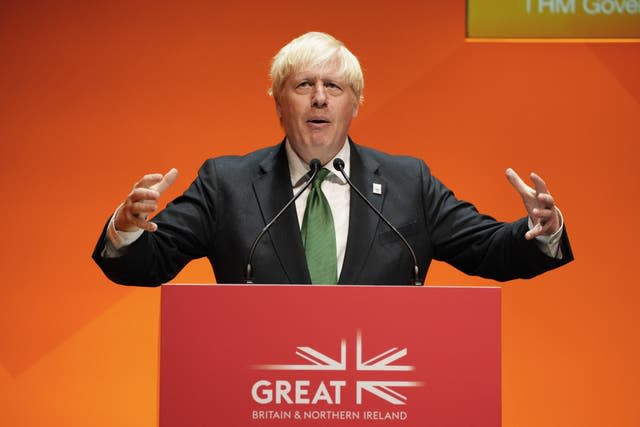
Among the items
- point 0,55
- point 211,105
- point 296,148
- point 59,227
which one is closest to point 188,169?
point 211,105

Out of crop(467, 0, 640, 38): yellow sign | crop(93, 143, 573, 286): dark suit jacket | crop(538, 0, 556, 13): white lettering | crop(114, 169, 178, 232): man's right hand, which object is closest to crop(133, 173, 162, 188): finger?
crop(114, 169, 178, 232): man's right hand

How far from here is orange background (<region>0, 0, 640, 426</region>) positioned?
3598mm

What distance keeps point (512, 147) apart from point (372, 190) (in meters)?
1.33

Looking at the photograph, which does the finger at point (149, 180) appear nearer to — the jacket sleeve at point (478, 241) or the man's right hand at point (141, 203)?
the man's right hand at point (141, 203)

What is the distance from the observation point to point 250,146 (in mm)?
3623

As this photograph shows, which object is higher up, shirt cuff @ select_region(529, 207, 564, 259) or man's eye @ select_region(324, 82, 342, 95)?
man's eye @ select_region(324, 82, 342, 95)

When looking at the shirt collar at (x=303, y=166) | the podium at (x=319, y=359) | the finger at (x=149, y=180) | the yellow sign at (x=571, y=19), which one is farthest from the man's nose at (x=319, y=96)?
the yellow sign at (x=571, y=19)

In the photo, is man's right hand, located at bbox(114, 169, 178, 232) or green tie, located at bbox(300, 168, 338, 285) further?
green tie, located at bbox(300, 168, 338, 285)

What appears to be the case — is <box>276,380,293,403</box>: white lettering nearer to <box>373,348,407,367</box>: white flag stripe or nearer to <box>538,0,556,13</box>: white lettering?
<box>373,348,407,367</box>: white flag stripe

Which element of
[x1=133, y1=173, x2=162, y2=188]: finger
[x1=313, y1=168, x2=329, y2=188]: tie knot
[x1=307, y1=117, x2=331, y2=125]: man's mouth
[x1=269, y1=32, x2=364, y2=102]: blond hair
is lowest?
[x1=133, y1=173, x2=162, y2=188]: finger

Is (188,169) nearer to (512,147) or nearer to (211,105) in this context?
(211,105)

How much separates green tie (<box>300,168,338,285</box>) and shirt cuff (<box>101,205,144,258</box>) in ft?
1.52

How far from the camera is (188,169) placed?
3602 mm

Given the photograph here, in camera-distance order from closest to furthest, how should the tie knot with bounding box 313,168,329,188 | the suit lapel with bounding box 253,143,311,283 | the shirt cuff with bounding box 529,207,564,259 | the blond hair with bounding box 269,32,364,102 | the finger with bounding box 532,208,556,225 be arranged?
the finger with bounding box 532,208,556,225
the shirt cuff with bounding box 529,207,564,259
the suit lapel with bounding box 253,143,311,283
the tie knot with bounding box 313,168,329,188
the blond hair with bounding box 269,32,364,102
